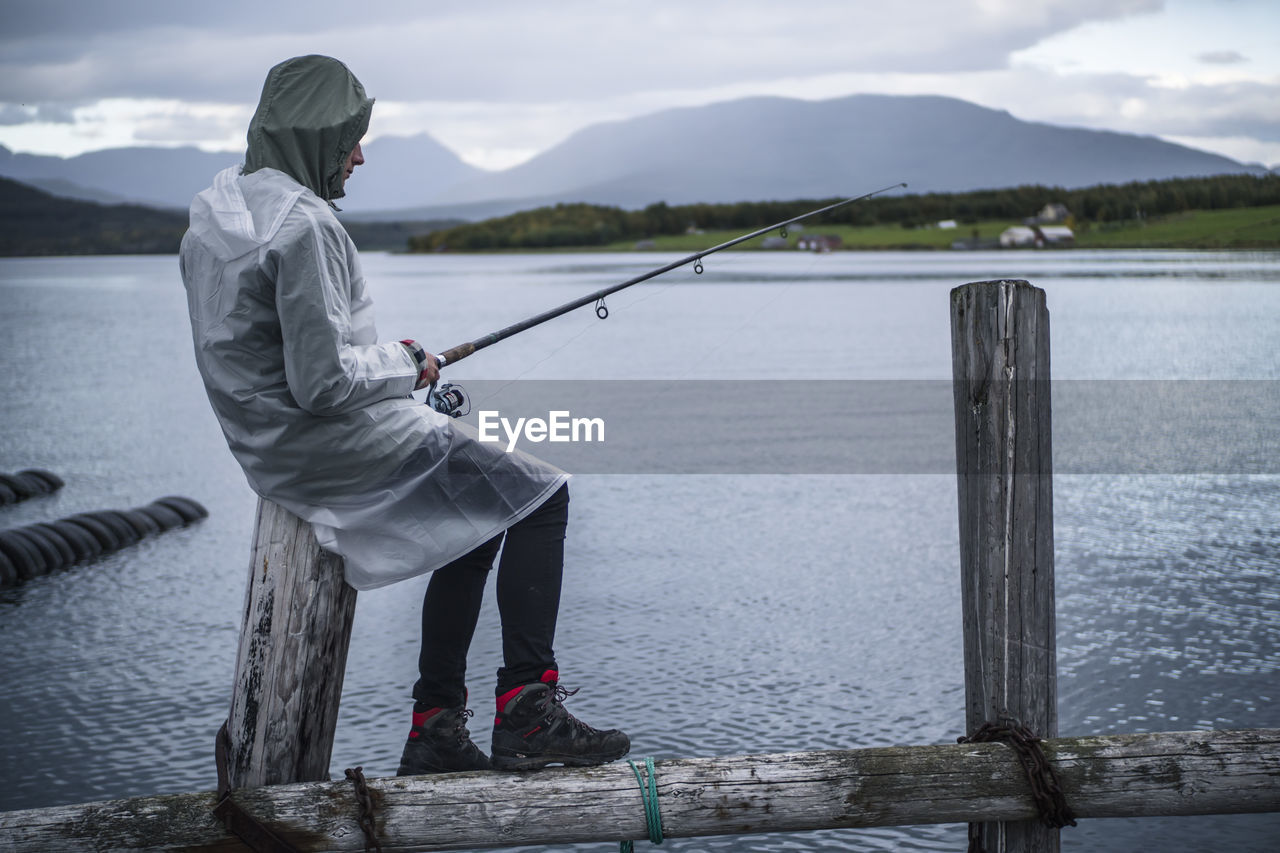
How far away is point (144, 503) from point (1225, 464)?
10.3 metres

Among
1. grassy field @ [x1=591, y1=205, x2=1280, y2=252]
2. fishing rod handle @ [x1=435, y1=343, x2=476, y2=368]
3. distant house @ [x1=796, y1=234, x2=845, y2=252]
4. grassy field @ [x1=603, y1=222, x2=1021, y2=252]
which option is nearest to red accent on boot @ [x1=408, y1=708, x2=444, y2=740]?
fishing rod handle @ [x1=435, y1=343, x2=476, y2=368]

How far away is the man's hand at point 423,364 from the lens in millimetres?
3352

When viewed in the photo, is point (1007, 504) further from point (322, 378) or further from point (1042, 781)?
point (322, 378)

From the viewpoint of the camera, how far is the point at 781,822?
3.31 meters

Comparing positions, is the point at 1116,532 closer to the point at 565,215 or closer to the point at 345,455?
the point at 345,455

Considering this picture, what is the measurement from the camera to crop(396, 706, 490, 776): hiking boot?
3.58 meters

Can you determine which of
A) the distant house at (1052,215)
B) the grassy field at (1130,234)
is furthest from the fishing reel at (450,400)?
the distant house at (1052,215)

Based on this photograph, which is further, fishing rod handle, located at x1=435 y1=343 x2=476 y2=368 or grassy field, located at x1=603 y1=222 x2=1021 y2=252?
grassy field, located at x1=603 y1=222 x2=1021 y2=252

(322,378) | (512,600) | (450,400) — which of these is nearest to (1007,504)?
(512,600)

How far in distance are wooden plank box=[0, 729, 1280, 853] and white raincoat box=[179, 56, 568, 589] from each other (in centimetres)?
61

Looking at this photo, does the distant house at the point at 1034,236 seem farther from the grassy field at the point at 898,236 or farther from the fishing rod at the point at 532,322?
the fishing rod at the point at 532,322

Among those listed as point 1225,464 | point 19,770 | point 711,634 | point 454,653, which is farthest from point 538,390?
point 454,653

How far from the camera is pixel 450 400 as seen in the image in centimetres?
380

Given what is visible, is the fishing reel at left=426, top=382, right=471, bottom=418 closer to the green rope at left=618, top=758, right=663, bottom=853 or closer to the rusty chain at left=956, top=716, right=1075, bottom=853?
the green rope at left=618, top=758, right=663, bottom=853
